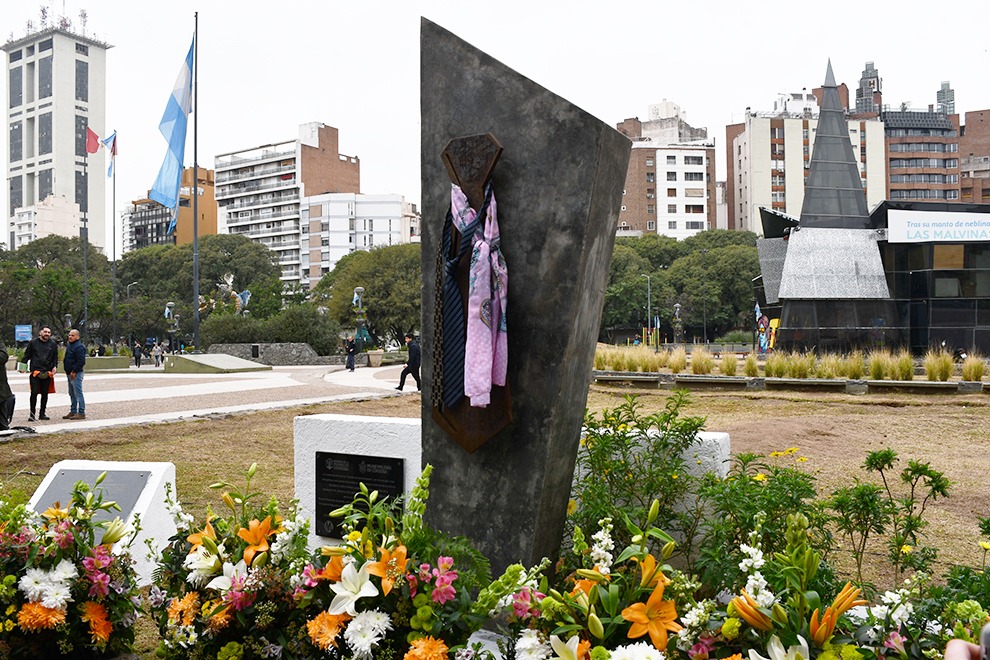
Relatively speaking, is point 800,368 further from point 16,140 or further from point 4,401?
point 16,140

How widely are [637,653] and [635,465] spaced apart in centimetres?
226

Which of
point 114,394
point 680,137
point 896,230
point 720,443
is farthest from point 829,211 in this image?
point 680,137

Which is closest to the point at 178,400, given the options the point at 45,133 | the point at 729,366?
the point at 729,366

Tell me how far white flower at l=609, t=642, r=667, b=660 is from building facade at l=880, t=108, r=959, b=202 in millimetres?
98165

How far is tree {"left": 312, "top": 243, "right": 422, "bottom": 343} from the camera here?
178ft

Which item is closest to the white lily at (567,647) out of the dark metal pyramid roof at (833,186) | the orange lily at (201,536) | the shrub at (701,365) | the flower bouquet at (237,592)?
A: the flower bouquet at (237,592)

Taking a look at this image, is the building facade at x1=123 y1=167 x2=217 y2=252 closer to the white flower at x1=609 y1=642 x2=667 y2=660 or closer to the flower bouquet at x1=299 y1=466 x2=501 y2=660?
the flower bouquet at x1=299 y1=466 x2=501 y2=660

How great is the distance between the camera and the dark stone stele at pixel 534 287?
3.98m

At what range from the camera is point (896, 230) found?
2767 cm

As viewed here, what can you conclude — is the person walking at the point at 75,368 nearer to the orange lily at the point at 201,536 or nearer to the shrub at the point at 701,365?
the orange lily at the point at 201,536

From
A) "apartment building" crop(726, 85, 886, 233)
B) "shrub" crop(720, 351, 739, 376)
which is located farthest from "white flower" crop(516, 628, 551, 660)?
"apartment building" crop(726, 85, 886, 233)

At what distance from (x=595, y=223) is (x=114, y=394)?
62.7 feet

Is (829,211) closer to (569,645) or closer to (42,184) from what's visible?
(569,645)

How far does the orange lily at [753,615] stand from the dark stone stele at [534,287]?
59.9 inches
